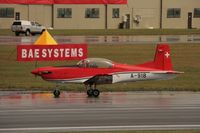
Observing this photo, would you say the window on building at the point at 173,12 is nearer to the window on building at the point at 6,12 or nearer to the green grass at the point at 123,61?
the window on building at the point at 6,12

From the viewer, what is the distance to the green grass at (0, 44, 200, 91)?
95.2 ft

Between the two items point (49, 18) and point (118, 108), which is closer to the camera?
point (118, 108)

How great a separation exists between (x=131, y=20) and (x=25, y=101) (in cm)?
6352

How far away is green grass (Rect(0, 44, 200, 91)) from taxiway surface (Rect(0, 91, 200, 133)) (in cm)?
223

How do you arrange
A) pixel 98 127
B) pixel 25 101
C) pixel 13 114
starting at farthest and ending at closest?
pixel 25 101 < pixel 13 114 < pixel 98 127

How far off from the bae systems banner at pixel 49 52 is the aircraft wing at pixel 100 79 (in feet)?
12.3

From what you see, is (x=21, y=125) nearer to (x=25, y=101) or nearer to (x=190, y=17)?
(x=25, y=101)

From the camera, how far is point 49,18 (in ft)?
276

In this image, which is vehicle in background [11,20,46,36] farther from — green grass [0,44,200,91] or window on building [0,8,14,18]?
green grass [0,44,200,91]

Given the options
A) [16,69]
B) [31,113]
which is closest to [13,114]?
[31,113]

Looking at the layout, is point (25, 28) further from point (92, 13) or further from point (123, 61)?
point (123, 61)

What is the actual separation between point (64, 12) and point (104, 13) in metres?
5.13

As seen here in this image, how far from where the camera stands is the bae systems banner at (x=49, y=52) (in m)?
28.7

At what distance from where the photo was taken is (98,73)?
26047 millimetres
